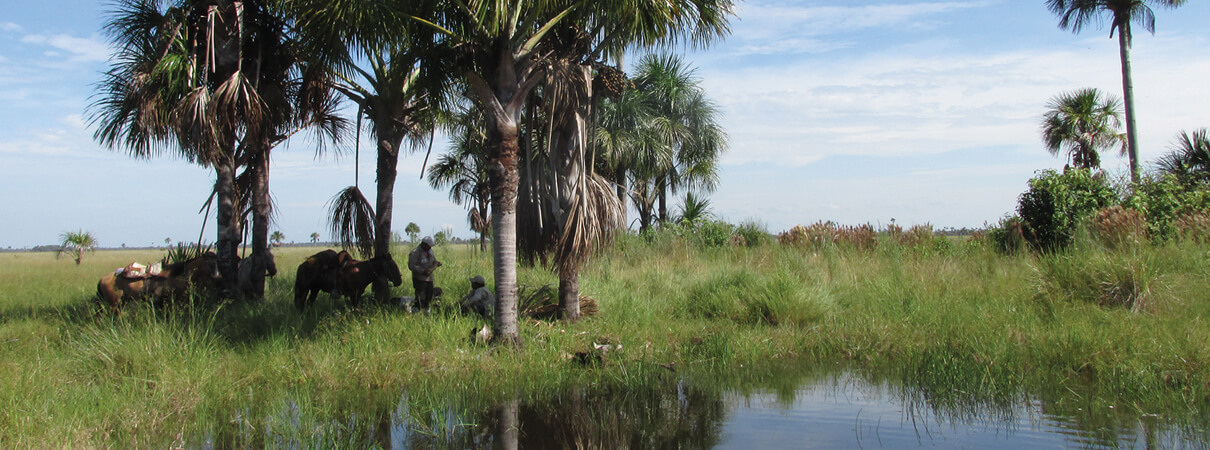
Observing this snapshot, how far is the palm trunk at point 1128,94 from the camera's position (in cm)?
2261

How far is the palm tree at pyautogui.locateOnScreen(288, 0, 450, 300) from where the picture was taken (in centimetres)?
901

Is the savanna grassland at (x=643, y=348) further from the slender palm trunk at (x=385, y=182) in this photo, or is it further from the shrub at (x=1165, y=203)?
the shrub at (x=1165, y=203)

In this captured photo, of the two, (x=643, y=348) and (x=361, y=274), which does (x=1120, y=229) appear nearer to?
(x=643, y=348)

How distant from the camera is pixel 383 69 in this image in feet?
41.5

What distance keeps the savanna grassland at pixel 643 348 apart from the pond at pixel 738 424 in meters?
0.18

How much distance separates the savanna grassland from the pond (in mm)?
178

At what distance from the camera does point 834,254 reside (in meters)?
16.4

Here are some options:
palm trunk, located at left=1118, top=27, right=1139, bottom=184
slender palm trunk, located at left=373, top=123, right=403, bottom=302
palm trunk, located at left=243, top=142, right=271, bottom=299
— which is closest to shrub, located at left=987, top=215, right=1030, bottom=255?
palm trunk, located at left=1118, top=27, right=1139, bottom=184

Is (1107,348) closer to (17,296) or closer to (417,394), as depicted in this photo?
(417,394)

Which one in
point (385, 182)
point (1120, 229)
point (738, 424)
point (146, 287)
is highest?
point (385, 182)

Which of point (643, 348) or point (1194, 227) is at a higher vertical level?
point (1194, 227)

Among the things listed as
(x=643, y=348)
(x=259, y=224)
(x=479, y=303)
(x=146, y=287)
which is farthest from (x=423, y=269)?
(x=146, y=287)

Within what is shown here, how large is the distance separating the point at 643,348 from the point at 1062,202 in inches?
442

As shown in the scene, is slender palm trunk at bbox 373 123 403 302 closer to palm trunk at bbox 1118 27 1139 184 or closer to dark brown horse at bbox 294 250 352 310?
dark brown horse at bbox 294 250 352 310
